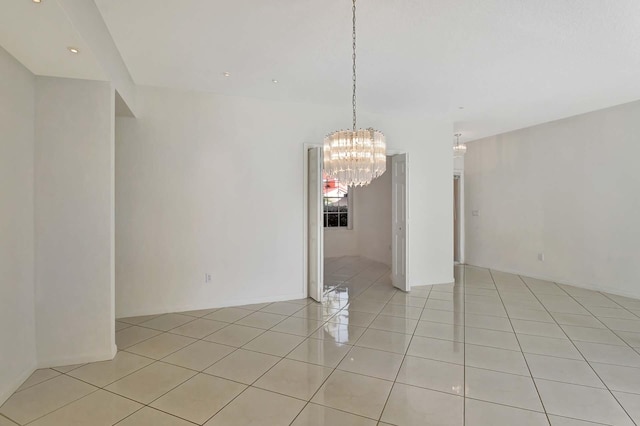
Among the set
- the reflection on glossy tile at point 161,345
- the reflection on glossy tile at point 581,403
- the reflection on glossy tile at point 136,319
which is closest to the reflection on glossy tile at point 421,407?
the reflection on glossy tile at point 581,403

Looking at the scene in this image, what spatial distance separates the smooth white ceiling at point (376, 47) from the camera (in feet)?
8.02

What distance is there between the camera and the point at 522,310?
13.9 feet

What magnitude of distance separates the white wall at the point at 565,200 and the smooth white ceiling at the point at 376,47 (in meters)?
0.75

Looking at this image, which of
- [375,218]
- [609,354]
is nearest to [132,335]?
[609,354]

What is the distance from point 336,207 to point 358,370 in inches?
261

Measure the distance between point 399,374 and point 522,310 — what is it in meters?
2.64

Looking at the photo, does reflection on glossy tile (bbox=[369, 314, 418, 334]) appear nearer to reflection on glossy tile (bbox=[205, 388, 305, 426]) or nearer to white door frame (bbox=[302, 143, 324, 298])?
white door frame (bbox=[302, 143, 324, 298])

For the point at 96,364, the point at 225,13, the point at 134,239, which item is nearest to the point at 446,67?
the point at 225,13

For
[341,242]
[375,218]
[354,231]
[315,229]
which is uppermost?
[375,218]

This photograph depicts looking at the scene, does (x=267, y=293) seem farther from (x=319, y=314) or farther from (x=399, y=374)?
(x=399, y=374)

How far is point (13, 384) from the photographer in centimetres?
240

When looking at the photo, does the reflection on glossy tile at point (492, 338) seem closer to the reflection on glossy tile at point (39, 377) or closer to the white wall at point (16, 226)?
the reflection on glossy tile at point (39, 377)

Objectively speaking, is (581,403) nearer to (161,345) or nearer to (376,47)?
(376,47)

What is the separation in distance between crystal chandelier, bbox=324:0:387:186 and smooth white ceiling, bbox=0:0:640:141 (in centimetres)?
47
